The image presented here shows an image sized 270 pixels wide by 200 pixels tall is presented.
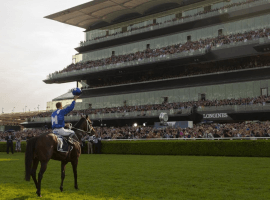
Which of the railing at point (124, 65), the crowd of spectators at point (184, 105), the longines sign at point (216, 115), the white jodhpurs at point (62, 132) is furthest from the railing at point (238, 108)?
the white jodhpurs at point (62, 132)

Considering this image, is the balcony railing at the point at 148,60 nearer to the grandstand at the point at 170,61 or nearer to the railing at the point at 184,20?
the grandstand at the point at 170,61

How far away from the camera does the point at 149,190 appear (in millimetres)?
8336

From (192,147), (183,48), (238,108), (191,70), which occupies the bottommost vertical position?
(192,147)

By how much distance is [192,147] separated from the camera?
2291cm

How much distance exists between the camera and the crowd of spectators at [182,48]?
37750 mm

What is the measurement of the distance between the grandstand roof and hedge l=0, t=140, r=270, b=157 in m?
28.0

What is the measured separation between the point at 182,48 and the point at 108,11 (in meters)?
16.7

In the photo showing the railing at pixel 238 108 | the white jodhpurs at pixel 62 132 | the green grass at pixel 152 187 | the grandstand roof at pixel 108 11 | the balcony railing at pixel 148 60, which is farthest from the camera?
the grandstand roof at pixel 108 11

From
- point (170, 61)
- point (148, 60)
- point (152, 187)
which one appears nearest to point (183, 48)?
point (170, 61)

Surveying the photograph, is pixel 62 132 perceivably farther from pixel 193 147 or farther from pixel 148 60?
pixel 148 60

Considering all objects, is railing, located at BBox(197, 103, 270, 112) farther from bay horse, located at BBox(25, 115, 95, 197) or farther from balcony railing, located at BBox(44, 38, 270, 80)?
bay horse, located at BBox(25, 115, 95, 197)

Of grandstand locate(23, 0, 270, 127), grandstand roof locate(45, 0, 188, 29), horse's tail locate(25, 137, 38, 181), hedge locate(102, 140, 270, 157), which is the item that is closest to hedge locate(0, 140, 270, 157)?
hedge locate(102, 140, 270, 157)

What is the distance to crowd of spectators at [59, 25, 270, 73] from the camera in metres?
37.8

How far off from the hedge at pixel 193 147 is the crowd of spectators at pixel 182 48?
19.0 metres
